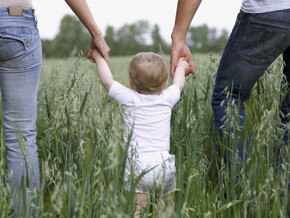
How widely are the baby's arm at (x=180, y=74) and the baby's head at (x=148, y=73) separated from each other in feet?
0.50

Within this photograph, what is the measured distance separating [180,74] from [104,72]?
43cm

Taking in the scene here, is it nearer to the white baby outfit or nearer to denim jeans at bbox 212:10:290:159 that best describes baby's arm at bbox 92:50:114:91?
the white baby outfit

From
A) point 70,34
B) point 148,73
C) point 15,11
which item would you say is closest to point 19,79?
point 15,11

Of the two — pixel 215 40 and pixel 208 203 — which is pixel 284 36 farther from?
pixel 215 40

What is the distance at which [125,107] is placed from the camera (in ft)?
7.75

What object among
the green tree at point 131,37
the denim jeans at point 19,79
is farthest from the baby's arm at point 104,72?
the green tree at point 131,37

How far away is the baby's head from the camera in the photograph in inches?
Answer: 90.1

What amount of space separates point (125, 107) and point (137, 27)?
68932 mm

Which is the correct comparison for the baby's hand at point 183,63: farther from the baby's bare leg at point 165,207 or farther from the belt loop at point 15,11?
the belt loop at point 15,11

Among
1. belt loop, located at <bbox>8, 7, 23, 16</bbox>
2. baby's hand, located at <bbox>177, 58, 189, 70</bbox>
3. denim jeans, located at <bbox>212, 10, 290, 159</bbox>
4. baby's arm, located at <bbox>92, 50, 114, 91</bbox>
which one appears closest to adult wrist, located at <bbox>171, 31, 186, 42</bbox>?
baby's hand, located at <bbox>177, 58, 189, 70</bbox>

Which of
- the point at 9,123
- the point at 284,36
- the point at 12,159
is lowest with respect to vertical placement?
the point at 12,159

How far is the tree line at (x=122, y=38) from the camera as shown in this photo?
57531mm

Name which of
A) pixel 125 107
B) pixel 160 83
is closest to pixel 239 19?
pixel 160 83

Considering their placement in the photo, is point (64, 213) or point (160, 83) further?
point (160, 83)
